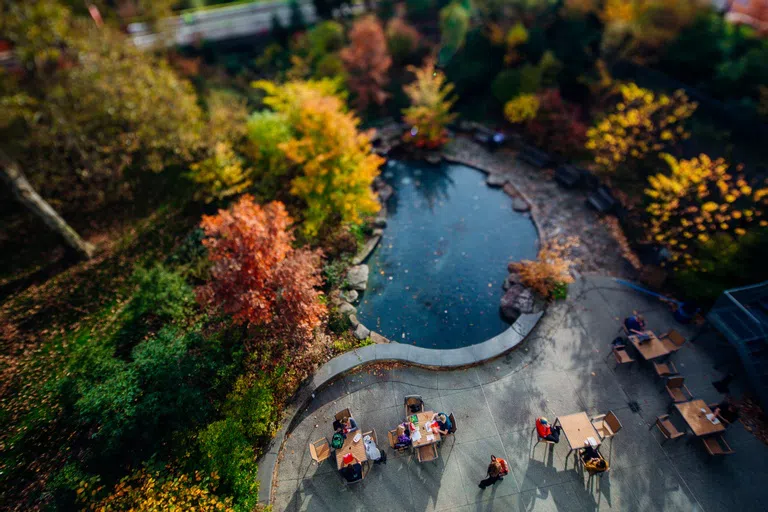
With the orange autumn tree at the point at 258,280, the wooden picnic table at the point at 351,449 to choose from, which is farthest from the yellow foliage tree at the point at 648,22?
the wooden picnic table at the point at 351,449

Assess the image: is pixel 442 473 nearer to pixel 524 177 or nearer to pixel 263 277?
pixel 263 277

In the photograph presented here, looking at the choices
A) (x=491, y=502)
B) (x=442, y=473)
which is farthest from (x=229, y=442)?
(x=491, y=502)

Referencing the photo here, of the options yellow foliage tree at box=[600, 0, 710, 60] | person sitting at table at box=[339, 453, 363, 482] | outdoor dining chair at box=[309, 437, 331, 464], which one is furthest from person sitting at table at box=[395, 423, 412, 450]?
yellow foliage tree at box=[600, 0, 710, 60]

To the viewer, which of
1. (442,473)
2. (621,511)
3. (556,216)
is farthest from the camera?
(556,216)

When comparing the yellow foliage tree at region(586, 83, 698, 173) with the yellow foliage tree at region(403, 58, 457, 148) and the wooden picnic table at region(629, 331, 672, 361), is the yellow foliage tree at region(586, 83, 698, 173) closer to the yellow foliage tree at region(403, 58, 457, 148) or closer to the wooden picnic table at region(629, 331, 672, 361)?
the yellow foliage tree at region(403, 58, 457, 148)

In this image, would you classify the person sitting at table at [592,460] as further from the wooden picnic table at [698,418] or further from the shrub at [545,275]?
the shrub at [545,275]

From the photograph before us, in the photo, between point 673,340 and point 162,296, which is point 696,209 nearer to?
point 673,340
